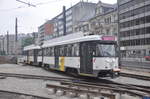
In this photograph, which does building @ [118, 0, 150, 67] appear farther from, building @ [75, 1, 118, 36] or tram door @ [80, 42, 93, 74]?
tram door @ [80, 42, 93, 74]

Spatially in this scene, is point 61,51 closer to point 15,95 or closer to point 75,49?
point 75,49

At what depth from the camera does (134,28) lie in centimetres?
6016

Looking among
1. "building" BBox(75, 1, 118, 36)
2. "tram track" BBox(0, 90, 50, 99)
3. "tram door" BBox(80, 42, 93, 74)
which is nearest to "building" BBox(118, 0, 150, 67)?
"building" BBox(75, 1, 118, 36)

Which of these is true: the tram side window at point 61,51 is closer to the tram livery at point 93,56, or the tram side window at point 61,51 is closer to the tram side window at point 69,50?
the tram side window at point 69,50

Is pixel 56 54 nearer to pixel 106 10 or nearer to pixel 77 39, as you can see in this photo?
pixel 77 39

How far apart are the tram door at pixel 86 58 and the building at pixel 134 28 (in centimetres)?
4002

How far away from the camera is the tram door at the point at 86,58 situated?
44.0 ft

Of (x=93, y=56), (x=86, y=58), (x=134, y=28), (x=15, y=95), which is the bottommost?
(x=15, y=95)

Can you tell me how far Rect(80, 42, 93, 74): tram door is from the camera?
13.4 meters

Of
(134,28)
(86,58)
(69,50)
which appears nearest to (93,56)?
(86,58)

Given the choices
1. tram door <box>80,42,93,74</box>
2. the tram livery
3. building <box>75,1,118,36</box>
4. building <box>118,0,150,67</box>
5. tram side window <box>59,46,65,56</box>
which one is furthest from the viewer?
building <box>75,1,118,36</box>

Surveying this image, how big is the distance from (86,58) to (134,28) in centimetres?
4964

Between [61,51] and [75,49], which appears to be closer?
[75,49]

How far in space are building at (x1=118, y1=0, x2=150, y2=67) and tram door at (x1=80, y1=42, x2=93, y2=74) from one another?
131 ft
